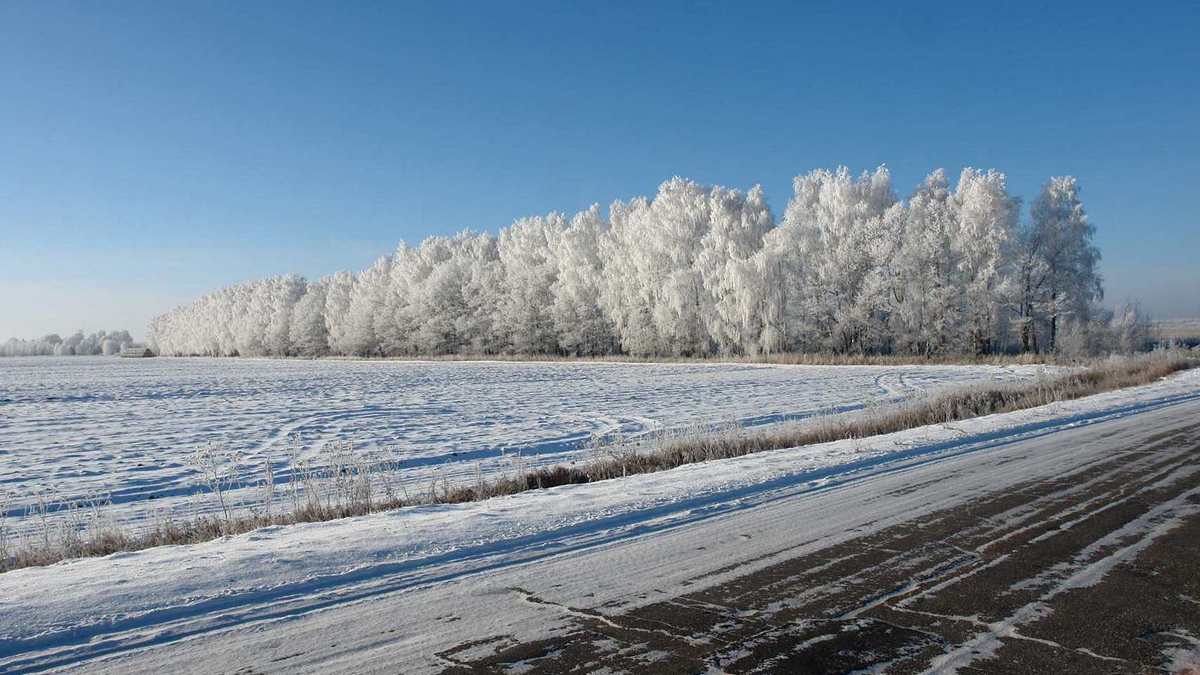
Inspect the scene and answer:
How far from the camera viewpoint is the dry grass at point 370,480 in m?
7.05

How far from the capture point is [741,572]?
16.3 ft

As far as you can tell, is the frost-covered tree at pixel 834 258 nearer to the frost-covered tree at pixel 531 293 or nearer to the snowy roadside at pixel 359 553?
the frost-covered tree at pixel 531 293

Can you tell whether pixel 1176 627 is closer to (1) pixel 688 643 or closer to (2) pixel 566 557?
(1) pixel 688 643

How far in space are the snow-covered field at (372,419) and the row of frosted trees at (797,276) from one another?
32.0 feet

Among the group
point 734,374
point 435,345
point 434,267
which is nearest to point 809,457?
point 734,374

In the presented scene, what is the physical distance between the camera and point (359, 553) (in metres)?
5.71

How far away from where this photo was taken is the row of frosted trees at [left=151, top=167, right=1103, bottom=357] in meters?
44.2

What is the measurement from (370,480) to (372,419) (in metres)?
9.98

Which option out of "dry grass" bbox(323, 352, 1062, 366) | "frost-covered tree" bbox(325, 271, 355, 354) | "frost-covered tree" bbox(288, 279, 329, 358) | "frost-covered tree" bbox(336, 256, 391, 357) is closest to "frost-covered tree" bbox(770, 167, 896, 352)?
"dry grass" bbox(323, 352, 1062, 366)

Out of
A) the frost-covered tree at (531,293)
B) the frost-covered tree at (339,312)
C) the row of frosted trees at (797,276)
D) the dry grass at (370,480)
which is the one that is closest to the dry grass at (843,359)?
the row of frosted trees at (797,276)

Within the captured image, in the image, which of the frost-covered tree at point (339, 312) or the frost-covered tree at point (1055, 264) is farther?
the frost-covered tree at point (339, 312)

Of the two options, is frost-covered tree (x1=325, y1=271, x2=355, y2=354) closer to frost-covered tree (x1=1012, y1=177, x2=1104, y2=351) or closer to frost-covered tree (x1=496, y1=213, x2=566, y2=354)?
frost-covered tree (x1=496, y1=213, x2=566, y2=354)

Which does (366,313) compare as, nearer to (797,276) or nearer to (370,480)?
(797,276)

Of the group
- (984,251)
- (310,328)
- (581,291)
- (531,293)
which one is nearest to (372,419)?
(984,251)
